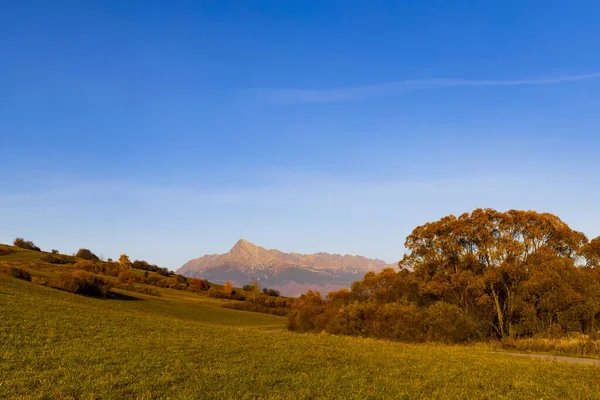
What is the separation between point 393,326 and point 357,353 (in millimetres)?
12293

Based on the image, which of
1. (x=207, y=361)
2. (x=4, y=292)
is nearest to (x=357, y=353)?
(x=207, y=361)

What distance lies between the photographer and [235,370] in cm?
1467

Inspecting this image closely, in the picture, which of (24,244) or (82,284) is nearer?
(82,284)

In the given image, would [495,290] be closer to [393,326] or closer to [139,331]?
[393,326]

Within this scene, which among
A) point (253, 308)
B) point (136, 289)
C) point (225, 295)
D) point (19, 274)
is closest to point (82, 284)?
point (19, 274)

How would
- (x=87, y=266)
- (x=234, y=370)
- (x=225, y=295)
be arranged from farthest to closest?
(x=225, y=295) < (x=87, y=266) < (x=234, y=370)

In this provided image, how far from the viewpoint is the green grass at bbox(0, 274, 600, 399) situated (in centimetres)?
1200

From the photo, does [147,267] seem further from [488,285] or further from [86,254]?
[488,285]

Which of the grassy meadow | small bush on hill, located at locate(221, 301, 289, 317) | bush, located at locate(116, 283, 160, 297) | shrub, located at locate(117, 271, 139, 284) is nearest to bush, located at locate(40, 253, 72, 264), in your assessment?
shrub, located at locate(117, 271, 139, 284)

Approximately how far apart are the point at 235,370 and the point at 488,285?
28.7 meters

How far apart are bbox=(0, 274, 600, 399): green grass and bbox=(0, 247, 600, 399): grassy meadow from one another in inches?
1.4

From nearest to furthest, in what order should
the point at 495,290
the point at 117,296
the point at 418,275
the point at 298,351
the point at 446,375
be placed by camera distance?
the point at 446,375
the point at 298,351
the point at 495,290
the point at 418,275
the point at 117,296

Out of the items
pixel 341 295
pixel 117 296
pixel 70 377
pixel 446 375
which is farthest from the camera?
pixel 117 296

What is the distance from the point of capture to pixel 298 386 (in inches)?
511
